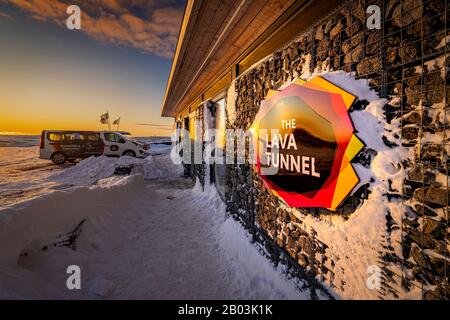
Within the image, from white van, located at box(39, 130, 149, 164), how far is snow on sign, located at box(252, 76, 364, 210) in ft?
47.0

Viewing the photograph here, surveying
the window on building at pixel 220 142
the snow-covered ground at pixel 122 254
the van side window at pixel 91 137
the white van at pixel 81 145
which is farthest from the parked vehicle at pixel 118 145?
the window on building at pixel 220 142

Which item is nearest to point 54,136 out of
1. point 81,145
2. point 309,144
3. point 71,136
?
point 71,136

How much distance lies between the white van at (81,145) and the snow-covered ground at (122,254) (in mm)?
10867

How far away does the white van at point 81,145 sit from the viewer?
46.3 ft

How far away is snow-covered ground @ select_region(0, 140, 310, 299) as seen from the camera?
2.56 metres

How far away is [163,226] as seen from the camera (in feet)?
16.0

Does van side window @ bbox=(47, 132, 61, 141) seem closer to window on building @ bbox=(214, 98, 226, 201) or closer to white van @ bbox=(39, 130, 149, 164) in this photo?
white van @ bbox=(39, 130, 149, 164)

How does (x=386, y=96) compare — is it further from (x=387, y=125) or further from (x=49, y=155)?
(x=49, y=155)

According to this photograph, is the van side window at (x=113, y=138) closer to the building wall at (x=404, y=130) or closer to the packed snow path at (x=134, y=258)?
the packed snow path at (x=134, y=258)

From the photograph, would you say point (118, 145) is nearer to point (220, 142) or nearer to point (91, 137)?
point (91, 137)

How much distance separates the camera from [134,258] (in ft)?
11.6

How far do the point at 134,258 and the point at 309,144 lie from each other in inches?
131

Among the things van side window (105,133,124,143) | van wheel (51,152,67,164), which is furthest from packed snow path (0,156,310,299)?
van wheel (51,152,67,164)

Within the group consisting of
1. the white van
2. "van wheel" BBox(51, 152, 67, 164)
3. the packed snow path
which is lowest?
the packed snow path
